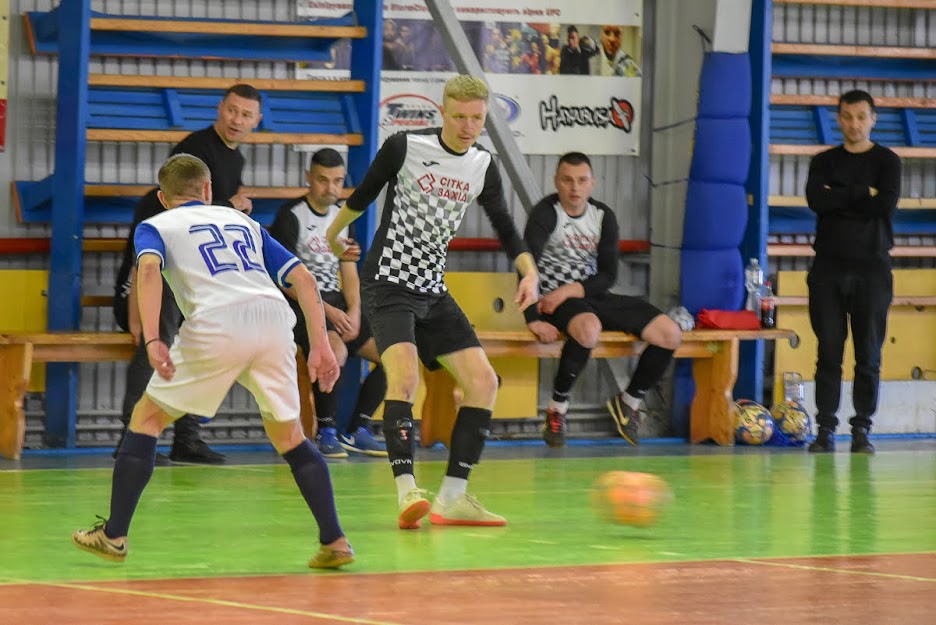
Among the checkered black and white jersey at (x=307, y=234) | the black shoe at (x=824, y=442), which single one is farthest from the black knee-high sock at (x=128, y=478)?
the black shoe at (x=824, y=442)

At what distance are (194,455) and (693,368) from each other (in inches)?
171

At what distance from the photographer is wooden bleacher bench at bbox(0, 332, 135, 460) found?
961 cm

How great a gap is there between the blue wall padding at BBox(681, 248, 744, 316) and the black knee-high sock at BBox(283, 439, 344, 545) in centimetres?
673

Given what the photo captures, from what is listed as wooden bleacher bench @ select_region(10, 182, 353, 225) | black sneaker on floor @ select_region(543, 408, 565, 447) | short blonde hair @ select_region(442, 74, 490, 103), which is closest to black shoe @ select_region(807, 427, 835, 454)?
black sneaker on floor @ select_region(543, 408, 565, 447)

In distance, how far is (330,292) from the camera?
10289 millimetres

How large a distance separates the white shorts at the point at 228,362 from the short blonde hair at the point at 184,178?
1.68 ft

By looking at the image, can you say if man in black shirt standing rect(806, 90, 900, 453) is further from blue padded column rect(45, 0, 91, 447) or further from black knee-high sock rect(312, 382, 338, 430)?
blue padded column rect(45, 0, 91, 447)

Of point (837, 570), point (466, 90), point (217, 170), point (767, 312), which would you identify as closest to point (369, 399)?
point (217, 170)

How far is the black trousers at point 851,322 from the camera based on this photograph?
35.3 ft

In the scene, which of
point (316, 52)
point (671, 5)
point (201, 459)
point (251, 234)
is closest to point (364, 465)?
point (201, 459)

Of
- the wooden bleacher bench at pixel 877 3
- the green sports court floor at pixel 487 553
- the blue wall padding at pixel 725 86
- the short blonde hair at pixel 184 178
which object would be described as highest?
the wooden bleacher bench at pixel 877 3

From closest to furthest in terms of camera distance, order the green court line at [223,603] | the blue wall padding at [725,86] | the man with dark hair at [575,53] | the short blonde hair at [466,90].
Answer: the green court line at [223,603], the short blonde hair at [466,90], the blue wall padding at [725,86], the man with dark hair at [575,53]

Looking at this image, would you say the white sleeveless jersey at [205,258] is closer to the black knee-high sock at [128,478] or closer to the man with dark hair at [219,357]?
the man with dark hair at [219,357]

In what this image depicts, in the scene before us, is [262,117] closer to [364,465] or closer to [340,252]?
[364,465]
